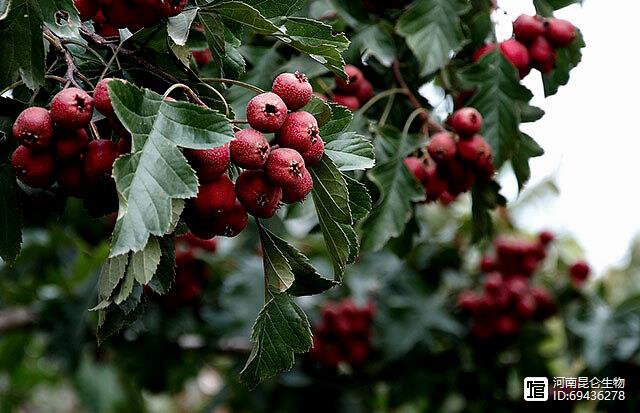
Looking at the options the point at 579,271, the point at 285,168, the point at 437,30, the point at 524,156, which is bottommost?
the point at 579,271

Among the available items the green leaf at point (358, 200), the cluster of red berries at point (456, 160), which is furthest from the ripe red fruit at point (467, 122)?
the green leaf at point (358, 200)

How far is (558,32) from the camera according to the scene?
6.43 feet

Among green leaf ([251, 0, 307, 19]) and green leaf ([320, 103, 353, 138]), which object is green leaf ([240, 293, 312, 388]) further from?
green leaf ([251, 0, 307, 19])

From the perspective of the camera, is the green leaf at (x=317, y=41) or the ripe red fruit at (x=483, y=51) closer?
the green leaf at (x=317, y=41)

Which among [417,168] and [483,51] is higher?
[483,51]

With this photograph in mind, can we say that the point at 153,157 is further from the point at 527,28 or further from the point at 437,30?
the point at 527,28

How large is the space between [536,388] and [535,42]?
5.27ft

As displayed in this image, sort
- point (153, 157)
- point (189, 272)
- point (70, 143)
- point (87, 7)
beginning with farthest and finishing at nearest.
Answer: point (189, 272) → point (87, 7) → point (70, 143) → point (153, 157)

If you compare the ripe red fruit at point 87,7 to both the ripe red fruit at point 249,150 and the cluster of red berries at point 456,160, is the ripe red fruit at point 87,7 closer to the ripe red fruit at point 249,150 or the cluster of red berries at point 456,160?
the ripe red fruit at point 249,150

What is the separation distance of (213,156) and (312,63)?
2.82ft

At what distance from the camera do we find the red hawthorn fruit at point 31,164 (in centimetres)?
123

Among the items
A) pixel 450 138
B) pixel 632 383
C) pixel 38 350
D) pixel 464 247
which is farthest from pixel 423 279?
pixel 38 350

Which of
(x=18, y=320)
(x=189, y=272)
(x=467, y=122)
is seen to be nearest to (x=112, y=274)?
(x=467, y=122)

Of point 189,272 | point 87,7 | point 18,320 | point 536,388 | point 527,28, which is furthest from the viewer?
point 18,320
